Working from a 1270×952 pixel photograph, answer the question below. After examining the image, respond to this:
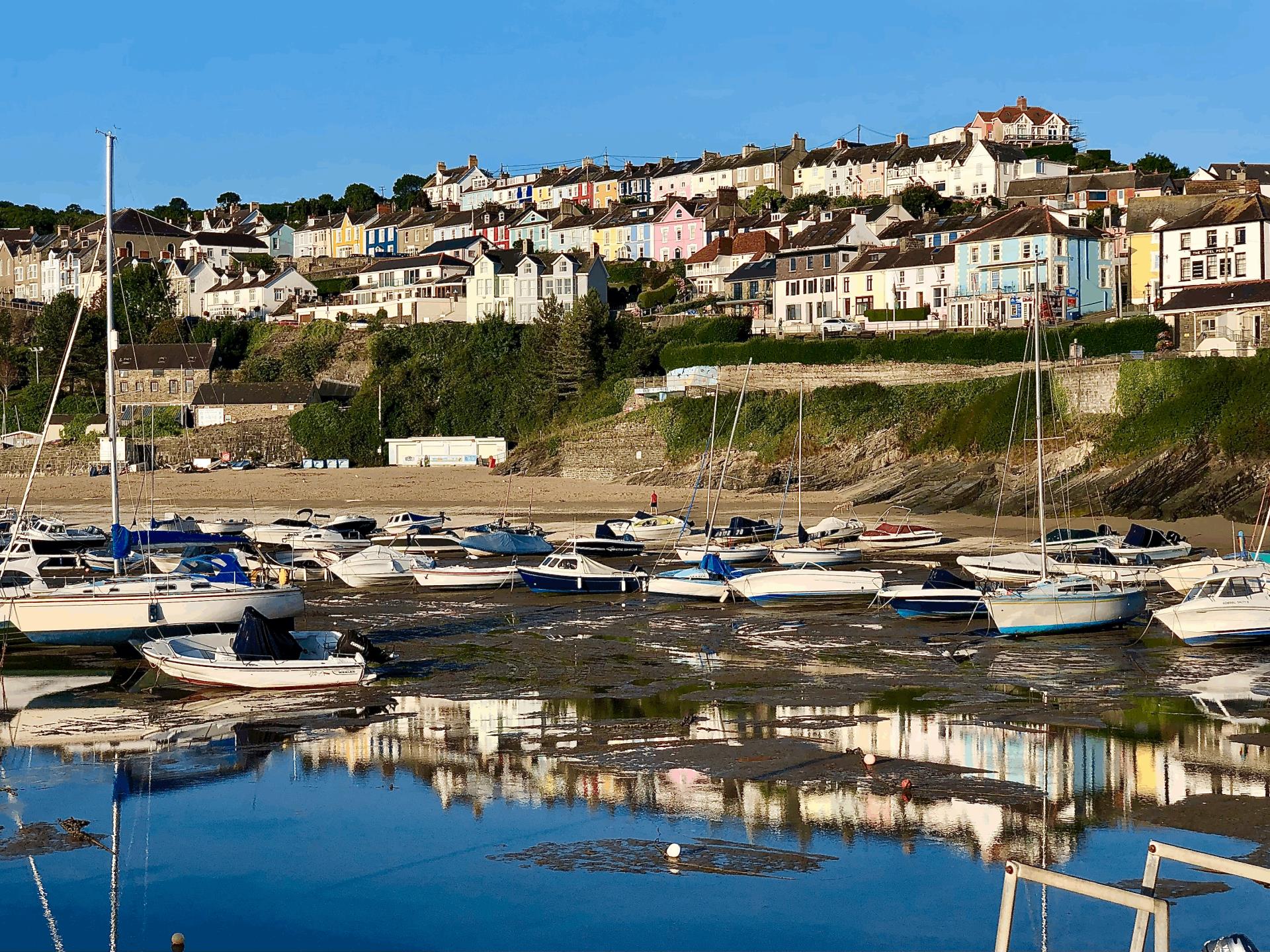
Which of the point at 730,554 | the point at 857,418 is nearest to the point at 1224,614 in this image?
the point at 730,554

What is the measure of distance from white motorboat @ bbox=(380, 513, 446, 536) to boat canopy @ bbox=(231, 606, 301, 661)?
69.4 ft

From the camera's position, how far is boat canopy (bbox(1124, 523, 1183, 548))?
35.8 m

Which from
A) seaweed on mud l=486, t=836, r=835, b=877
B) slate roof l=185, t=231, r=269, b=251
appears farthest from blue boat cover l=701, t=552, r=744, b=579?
slate roof l=185, t=231, r=269, b=251

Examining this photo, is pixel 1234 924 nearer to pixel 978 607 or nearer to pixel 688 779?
pixel 688 779

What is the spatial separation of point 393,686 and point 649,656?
178 inches

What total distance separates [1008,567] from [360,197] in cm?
12219

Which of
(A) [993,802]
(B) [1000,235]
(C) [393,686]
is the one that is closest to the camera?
(A) [993,802]

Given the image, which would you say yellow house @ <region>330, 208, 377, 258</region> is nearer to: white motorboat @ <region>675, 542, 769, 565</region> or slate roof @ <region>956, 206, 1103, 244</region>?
slate roof @ <region>956, 206, 1103, 244</region>

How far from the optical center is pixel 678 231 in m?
99.5

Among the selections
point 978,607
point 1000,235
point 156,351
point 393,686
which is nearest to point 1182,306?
point 1000,235

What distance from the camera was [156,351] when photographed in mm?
88625

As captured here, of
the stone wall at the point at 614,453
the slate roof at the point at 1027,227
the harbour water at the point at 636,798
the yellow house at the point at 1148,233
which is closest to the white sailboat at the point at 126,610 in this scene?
the harbour water at the point at 636,798

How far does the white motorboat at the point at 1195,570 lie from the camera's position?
27938 millimetres

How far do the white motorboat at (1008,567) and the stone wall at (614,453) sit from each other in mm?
28534
